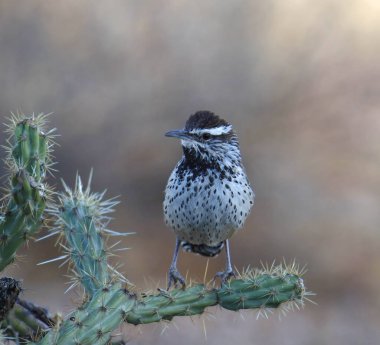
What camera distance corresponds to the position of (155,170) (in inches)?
402

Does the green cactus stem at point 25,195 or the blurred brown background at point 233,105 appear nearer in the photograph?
the green cactus stem at point 25,195

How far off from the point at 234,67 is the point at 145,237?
2531mm

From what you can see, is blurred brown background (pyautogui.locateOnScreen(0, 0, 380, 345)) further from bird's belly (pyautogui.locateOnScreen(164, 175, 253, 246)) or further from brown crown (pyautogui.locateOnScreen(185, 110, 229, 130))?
brown crown (pyautogui.locateOnScreen(185, 110, 229, 130))

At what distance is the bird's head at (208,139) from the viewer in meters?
4.08

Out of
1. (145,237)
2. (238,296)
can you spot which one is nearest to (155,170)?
(145,237)

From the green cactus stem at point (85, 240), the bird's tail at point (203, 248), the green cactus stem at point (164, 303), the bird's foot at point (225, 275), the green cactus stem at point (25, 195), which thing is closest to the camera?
the green cactus stem at point (164, 303)

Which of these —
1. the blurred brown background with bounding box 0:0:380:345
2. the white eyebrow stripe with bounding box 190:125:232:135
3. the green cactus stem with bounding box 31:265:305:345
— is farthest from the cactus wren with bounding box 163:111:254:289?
the blurred brown background with bounding box 0:0:380:345

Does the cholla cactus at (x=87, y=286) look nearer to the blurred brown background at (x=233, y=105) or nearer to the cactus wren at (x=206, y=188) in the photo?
the cactus wren at (x=206, y=188)

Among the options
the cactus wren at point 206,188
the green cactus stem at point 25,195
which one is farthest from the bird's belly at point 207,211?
the green cactus stem at point 25,195

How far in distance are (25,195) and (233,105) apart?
7213 mm

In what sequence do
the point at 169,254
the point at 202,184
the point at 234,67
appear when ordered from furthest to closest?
the point at 234,67
the point at 169,254
the point at 202,184

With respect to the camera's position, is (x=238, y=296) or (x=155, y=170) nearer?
(x=238, y=296)

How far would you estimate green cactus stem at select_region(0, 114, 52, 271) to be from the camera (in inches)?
135

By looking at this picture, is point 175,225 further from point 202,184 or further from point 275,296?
point 275,296
